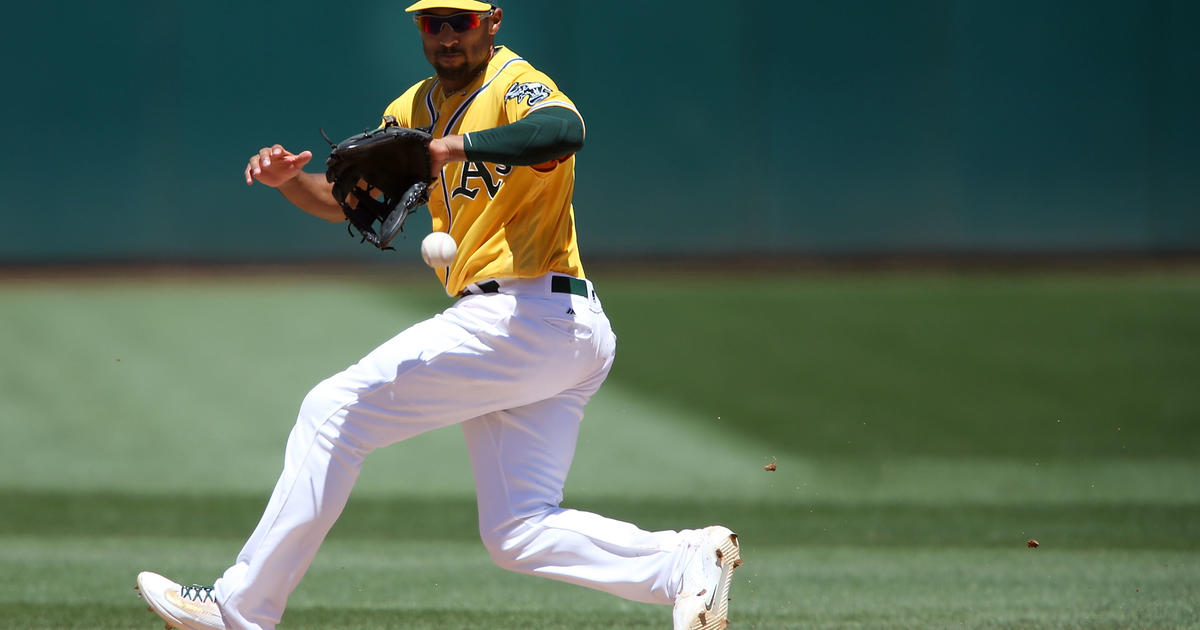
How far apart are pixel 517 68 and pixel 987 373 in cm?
963

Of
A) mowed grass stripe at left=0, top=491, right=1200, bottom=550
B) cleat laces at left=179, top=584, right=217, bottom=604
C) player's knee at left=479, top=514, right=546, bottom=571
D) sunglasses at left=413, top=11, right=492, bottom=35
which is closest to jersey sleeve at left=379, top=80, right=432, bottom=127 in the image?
sunglasses at left=413, top=11, right=492, bottom=35

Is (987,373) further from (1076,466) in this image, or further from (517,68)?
(517,68)

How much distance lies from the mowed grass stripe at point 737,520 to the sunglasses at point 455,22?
456 cm

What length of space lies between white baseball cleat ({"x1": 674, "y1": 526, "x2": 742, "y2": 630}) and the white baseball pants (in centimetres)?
5

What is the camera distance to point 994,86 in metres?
16.5

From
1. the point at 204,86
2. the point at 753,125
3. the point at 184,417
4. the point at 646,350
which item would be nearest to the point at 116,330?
the point at 184,417

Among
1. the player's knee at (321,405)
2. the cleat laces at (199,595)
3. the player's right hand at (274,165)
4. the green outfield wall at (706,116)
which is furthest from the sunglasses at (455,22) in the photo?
the green outfield wall at (706,116)

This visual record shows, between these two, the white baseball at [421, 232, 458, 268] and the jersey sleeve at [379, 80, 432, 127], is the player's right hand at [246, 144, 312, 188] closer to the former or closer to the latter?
the jersey sleeve at [379, 80, 432, 127]

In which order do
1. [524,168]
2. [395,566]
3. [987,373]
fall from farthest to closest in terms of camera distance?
1. [987,373]
2. [395,566]
3. [524,168]

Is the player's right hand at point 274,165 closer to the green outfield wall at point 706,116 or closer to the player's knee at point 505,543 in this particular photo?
the player's knee at point 505,543

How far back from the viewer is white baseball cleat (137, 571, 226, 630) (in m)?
4.18

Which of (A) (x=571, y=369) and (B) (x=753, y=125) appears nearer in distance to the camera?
(A) (x=571, y=369)

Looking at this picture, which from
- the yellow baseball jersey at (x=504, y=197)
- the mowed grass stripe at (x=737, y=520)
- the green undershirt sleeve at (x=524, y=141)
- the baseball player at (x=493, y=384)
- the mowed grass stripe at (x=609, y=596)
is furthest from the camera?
the mowed grass stripe at (x=737, y=520)

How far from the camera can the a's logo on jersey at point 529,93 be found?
14.0 feet
